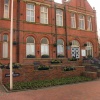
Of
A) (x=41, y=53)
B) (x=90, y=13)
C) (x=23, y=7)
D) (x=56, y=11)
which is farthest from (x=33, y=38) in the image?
(x=90, y=13)

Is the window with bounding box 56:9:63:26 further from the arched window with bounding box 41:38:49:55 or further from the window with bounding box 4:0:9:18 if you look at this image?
the window with bounding box 4:0:9:18

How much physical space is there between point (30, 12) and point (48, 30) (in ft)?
11.6

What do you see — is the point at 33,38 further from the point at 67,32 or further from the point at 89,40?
the point at 89,40

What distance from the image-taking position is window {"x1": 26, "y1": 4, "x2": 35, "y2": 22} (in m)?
23.6

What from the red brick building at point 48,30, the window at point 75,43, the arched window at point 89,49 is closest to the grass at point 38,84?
the red brick building at point 48,30

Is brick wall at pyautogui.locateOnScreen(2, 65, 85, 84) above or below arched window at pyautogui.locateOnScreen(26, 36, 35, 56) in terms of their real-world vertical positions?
below

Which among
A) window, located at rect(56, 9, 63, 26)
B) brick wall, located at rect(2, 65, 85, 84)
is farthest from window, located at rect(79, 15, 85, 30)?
brick wall, located at rect(2, 65, 85, 84)

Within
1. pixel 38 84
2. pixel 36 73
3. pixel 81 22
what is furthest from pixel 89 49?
pixel 38 84

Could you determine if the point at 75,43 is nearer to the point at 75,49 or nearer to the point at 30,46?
the point at 75,49

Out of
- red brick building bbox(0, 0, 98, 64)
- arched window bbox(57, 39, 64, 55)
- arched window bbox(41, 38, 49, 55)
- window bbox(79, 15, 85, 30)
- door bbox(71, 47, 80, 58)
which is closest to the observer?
red brick building bbox(0, 0, 98, 64)

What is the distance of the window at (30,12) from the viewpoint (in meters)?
23.6

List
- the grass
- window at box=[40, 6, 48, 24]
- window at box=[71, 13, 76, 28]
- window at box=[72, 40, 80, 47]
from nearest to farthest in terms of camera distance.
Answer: the grass
window at box=[40, 6, 48, 24]
window at box=[72, 40, 80, 47]
window at box=[71, 13, 76, 28]

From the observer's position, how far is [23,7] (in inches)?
908

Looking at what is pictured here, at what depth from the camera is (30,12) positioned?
2381 cm
